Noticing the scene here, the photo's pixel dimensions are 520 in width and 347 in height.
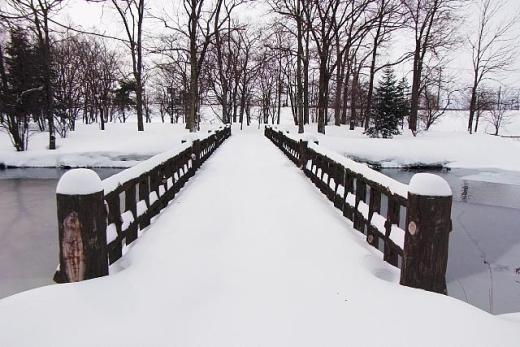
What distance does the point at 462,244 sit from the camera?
7.80 metres

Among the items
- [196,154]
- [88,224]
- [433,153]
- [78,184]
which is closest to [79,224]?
[88,224]

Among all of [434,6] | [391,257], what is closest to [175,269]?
[391,257]

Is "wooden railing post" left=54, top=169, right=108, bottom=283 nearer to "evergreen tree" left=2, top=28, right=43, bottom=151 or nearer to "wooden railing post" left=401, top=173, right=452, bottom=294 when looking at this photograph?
"wooden railing post" left=401, top=173, right=452, bottom=294

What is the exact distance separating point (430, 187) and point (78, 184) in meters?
3.07

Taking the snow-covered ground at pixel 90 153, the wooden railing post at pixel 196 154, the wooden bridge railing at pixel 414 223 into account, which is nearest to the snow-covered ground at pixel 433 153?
the snow-covered ground at pixel 90 153

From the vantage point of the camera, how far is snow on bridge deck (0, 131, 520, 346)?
2555 mm

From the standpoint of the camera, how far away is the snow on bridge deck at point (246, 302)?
101 inches

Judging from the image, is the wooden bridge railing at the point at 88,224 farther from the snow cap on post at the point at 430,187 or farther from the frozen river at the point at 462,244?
the snow cap on post at the point at 430,187

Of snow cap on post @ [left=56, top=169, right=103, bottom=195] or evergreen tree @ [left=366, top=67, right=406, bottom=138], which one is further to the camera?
evergreen tree @ [left=366, top=67, right=406, bottom=138]

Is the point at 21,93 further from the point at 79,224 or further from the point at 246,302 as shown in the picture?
the point at 246,302

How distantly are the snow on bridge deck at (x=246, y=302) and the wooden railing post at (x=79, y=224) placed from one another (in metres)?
0.18

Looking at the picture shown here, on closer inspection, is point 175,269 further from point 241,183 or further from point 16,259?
point 241,183

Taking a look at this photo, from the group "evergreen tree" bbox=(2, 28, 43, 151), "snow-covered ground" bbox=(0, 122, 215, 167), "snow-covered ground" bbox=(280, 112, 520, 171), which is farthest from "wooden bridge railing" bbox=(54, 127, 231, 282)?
"evergreen tree" bbox=(2, 28, 43, 151)

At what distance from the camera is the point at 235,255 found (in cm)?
415
